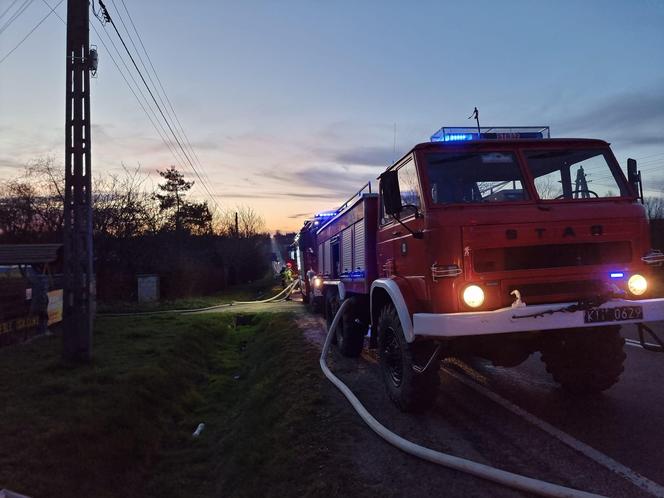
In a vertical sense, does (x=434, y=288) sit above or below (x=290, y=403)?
above

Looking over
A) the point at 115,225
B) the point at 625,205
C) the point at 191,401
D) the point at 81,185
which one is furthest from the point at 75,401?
the point at 115,225

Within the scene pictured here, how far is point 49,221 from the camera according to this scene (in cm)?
2848

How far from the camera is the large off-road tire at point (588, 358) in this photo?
18.2 ft

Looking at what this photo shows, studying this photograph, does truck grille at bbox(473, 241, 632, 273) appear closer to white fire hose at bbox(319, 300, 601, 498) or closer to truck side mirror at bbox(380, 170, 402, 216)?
truck side mirror at bbox(380, 170, 402, 216)

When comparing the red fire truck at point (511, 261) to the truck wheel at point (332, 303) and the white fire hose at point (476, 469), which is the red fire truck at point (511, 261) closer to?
the white fire hose at point (476, 469)

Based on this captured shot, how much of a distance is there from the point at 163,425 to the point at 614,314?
20.8 feet

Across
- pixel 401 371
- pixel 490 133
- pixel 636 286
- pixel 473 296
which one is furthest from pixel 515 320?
pixel 490 133

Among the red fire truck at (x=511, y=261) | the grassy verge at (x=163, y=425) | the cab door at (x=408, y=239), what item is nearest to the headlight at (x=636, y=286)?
the red fire truck at (x=511, y=261)

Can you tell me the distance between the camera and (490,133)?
19.6 ft

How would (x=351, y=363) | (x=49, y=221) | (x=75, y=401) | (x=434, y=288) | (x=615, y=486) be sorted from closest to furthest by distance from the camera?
(x=615, y=486), (x=434, y=288), (x=75, y=401), (x=351, y=363), (x=49, y=221)

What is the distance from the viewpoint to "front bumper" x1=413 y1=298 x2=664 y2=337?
4.50 metres

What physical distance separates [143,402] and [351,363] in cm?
337

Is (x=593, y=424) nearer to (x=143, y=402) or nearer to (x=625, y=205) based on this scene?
(x=625, y=205)

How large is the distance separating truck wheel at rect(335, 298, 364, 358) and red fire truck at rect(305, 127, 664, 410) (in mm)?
2521
